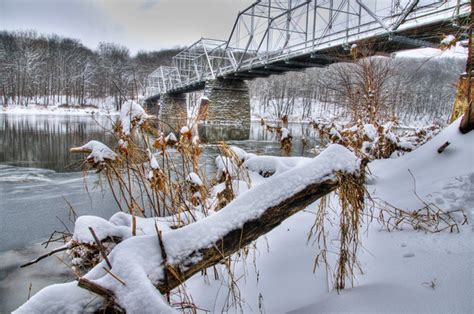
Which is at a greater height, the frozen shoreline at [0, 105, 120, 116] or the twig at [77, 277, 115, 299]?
the frozen shoreline at [0, 105, 120, 116]

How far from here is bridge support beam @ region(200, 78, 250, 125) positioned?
2527 cm

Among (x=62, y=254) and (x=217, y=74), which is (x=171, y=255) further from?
(x=217, y=74)

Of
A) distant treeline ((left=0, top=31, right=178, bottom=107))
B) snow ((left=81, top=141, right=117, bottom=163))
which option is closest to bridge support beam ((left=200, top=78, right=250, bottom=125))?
snow ((left=81, top=141, right=117, bottom=163))

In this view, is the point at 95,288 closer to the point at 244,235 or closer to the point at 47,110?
the point at 244,235

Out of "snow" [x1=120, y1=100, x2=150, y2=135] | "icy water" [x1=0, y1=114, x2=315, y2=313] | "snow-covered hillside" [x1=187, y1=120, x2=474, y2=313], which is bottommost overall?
"icy water" [x1=0, y1=114, x2=315, y2=313]

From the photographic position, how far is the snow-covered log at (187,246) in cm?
107

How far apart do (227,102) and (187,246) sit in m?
25.3

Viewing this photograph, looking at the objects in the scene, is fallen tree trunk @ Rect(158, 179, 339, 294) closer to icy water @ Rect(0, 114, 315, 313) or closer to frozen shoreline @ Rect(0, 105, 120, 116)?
icy water @ Rect(0, 114, 315, 313)

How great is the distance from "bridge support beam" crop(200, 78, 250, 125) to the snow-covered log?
23588 mm

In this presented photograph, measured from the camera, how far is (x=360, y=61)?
30.0ft

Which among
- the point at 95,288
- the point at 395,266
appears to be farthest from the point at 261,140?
the point at 95,288

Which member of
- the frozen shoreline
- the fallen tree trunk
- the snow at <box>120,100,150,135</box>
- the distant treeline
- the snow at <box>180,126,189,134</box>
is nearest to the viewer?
the fallen tree trunk

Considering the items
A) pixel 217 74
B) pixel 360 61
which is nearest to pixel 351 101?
pixel 360 61

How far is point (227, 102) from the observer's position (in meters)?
26.0
